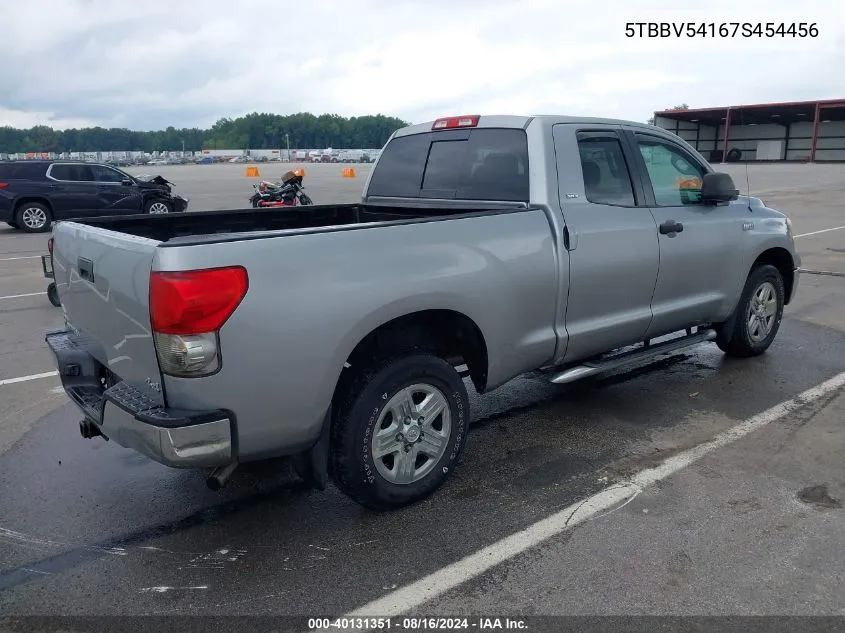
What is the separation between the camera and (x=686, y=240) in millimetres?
4906

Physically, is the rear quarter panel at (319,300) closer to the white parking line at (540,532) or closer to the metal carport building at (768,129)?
the white parking line at (540,532)

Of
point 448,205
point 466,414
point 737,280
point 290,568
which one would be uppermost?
point 448,205

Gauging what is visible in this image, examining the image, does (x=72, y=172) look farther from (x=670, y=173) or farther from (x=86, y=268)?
(x=670, y=173)

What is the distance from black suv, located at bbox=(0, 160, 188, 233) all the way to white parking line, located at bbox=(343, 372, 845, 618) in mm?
15550

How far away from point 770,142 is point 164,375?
63.9 meters

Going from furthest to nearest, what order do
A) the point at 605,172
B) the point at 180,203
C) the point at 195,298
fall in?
the point at 180,203 < the point at 605,172 < the point at 195,298

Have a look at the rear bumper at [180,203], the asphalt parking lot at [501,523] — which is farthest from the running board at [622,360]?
the rear bumper at [180,203]

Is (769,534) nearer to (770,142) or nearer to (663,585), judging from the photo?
(663,585)

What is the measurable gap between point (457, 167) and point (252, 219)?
4.72ft

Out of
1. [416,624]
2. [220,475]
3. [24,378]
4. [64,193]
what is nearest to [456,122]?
[220,475]

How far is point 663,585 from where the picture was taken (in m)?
2.92

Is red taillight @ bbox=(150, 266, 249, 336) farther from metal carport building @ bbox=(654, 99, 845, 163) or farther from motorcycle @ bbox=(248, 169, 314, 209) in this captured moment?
metal carport building @ bbox=(654, 99, 845, 163)

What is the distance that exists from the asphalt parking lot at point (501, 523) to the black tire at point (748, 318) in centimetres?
60

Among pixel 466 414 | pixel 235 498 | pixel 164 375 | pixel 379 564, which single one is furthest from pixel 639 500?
pixel 164 375
